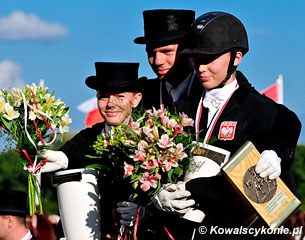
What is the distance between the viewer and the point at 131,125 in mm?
7383

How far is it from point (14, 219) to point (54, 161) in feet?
4.47

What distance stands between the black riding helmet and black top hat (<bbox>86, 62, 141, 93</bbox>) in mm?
798

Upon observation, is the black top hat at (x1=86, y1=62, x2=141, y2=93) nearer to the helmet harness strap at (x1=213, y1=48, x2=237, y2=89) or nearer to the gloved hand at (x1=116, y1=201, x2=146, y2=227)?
the helmet harness strap at (x1=213, y1=48, x2=237, y2=89)

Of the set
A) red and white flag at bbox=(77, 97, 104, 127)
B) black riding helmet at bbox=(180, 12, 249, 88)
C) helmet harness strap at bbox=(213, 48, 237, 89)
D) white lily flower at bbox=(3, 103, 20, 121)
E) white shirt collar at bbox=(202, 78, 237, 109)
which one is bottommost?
red and white flag at bbox=(77, 97, 104, 127)

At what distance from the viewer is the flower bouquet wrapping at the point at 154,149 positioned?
23.6 feet

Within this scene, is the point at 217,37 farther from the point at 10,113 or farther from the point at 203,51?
the point at 10,113

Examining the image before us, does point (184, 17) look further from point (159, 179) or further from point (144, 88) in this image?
point (159, 179)

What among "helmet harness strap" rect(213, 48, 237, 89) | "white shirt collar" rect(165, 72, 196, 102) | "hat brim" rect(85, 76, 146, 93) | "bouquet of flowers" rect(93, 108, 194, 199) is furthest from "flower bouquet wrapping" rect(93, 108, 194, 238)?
"hat brim" rect(85, 76, 146, 93)

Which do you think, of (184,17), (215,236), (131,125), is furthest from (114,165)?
(184,17)

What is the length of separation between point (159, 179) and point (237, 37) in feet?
3.73

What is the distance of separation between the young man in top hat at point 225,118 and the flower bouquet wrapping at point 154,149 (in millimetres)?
127

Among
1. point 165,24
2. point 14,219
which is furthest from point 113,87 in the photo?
point 14,219

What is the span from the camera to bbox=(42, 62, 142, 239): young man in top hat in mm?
7820

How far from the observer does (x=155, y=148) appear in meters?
7.21
